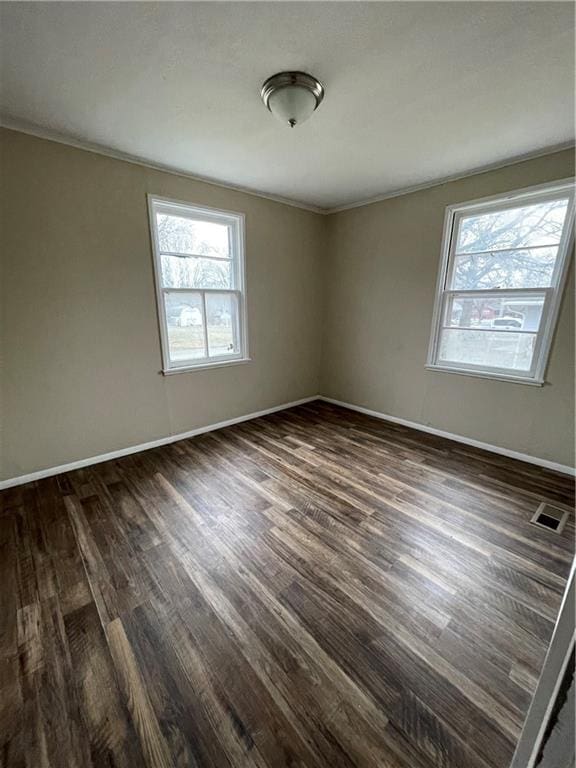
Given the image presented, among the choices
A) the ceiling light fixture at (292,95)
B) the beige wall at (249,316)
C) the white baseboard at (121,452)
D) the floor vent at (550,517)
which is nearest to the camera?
the ceiling light fixture at (292,95)

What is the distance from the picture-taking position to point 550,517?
2104 millimetres

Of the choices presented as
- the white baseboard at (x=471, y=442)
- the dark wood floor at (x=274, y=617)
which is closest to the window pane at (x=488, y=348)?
the white baseboard at (x=471, y=442)

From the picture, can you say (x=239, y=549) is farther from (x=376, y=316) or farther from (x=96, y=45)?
(x=376, y=316)

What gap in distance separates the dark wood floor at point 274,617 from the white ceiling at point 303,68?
2594 millimetres

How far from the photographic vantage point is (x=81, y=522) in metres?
2.04

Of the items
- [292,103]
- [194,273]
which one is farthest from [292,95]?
[194,273]

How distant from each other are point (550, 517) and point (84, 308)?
3849 millimetres

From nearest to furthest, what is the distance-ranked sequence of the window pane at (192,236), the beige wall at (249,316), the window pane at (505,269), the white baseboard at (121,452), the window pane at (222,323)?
the beige wall at (249,316) < the white baseboard at (121,452) < the window pane at (505,269) < the window pane at (192,236) < the window pane at (222,323)

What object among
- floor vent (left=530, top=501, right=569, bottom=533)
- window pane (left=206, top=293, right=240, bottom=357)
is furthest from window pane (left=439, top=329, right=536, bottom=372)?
window pane (left=206, top=293, right=240, bottom=357)

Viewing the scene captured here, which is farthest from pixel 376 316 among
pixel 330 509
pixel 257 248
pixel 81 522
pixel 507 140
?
pixel 81 522

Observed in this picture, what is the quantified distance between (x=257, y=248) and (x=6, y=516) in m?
3.27

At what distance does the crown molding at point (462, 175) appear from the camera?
7.79 feet

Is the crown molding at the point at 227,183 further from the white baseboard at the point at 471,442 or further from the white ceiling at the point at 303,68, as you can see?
the white baseboard at the point at 471,442

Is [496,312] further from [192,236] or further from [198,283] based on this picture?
[192,236]
